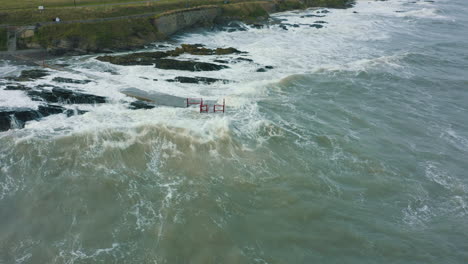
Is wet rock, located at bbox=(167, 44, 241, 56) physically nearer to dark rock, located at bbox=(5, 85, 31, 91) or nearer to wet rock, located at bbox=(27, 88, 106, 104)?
wet rock, located at bbox=(27, 88, 106, 104)

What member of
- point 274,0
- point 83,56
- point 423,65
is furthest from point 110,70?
point 274,0

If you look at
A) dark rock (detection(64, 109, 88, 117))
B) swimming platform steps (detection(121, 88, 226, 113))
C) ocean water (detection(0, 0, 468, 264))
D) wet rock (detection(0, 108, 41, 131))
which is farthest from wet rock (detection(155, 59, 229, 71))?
wet rock (detection(0, 108, 41, 131))

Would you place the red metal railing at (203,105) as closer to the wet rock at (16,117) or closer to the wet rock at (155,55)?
the wet rock at (16,117)

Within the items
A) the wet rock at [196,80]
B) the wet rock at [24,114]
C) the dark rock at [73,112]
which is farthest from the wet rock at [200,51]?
the wet rock at [24,114]

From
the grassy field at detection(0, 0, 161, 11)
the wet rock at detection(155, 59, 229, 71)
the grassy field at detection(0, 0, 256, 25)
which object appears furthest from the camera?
the grassy field at detection(0, 0, 161, 11)

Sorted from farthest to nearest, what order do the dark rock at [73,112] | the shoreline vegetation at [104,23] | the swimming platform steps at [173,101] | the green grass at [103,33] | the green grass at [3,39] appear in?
the green grass at [103,33] → the shoreline vegetation at [104,23] → the green grass at [3,39] → the swimming platform steps at [173,101] → the dark rock at [73,112]

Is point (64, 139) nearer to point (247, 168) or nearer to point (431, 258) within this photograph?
point (247, 168)

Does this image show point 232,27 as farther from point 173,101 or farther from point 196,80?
point 173,101
